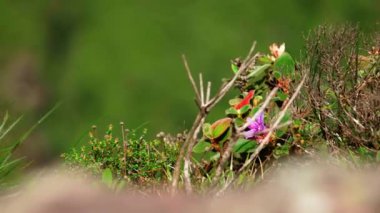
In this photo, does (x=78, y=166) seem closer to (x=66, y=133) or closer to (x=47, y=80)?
(x=66, y=133)

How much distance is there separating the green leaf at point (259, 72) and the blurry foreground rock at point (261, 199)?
74.9 inches

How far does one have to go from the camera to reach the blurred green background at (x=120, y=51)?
5609 mm

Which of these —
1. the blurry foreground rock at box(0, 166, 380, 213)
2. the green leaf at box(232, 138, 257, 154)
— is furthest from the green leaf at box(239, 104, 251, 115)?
the blurry foreground rock at box(0, 166, 380, 213)

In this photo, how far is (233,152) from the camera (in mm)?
2617

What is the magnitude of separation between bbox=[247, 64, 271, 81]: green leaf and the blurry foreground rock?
74.9 inches

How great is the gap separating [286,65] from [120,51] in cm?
351

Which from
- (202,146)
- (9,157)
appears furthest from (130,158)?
(9,157)

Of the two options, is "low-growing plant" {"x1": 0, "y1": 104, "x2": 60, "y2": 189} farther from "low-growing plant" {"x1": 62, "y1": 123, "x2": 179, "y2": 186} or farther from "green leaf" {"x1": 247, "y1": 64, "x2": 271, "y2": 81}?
"green leaf" {"x1": 247, "y1": 64, "x2": 271, "y2": 81}

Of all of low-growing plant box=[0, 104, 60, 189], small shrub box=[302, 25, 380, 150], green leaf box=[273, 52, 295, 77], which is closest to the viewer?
small shrub box=[302, 25, 380, 150]

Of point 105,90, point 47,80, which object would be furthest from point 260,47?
point 47,80

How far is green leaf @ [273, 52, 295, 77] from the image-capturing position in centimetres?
281

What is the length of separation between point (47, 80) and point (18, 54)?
29 cm

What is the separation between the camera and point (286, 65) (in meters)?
2.82

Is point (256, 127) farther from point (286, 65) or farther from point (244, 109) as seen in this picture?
point (286, 65)
